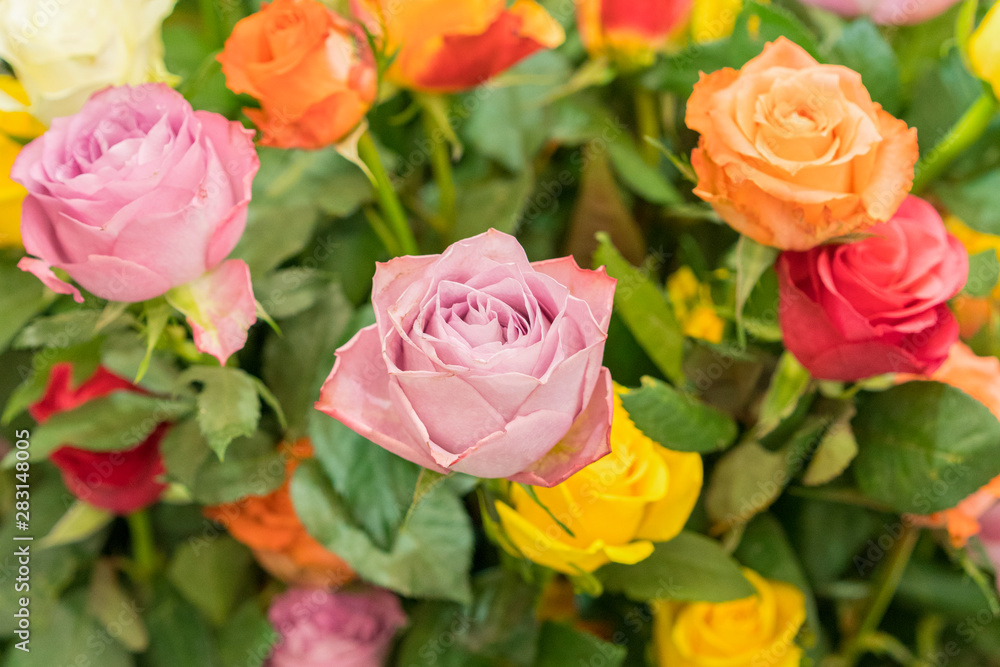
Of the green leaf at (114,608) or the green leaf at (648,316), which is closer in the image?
the green leaf at (648,316)

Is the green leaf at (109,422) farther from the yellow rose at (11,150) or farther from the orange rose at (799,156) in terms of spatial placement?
the orange rose at (799,156)

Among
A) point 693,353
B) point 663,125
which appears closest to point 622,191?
point 663,125

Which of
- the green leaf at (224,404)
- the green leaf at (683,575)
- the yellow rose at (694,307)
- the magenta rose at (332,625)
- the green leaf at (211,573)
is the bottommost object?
the magenta rose at (332,625)

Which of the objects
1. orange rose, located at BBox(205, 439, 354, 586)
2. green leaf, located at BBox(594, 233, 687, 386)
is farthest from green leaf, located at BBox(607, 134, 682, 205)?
orange rose, located at BBox(205, 439, 354, 586)

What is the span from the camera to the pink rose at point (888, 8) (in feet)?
2.12

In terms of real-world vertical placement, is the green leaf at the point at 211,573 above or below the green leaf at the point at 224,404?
below

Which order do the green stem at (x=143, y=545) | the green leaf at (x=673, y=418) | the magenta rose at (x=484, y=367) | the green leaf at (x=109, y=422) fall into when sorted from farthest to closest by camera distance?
1. the green stem at (x=143, y=545)
2. the green leaf at (x=109, y=422)
3. the green leaf at (x=673, y=418)
4. the magenta rose at (x=484, y=367)

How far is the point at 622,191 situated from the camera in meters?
0.66

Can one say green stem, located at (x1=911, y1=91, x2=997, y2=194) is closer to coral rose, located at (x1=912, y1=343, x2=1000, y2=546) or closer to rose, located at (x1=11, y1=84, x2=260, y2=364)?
coral rose, located at (x1=912, y1=343, x2=1000, y2=546)

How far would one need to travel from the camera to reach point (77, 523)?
23.3 inches

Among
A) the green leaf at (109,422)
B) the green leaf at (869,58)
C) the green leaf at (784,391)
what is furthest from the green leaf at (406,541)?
the green leaf at (869,58)

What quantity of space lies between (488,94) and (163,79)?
275 millimetres

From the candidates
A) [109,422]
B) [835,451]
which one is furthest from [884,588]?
[109,422]

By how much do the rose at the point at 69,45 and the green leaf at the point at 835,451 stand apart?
0.51 metres
